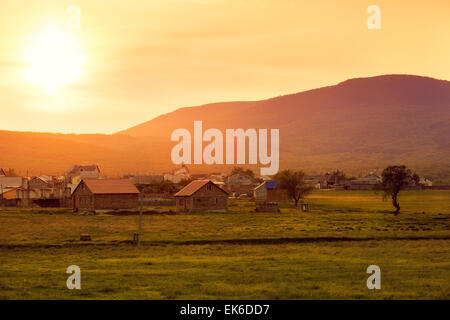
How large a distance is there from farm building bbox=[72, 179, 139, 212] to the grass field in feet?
92.4

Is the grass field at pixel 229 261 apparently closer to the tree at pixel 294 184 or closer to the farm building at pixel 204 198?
the farm building at pixel 204 198

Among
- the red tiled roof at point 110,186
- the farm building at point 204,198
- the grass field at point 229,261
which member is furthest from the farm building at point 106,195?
the grass field at point 229,261

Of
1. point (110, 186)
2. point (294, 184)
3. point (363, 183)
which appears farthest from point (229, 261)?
point (363, 183)

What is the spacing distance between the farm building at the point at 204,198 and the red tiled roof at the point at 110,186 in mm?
7041

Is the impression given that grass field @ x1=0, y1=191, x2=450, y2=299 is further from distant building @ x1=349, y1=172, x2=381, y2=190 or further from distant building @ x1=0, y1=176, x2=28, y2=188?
distant building @ x1=349, y1=172, x2=381, y2=190

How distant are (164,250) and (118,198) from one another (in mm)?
50130

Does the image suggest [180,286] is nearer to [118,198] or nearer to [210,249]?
[210,249]

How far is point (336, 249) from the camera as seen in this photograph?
38.9 metres

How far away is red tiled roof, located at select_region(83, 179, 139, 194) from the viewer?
8650 centimetres

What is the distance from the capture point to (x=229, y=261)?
1278 inches

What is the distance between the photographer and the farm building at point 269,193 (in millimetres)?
123988

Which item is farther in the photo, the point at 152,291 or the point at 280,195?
the point at 280,195

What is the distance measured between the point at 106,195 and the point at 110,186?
1.97m
